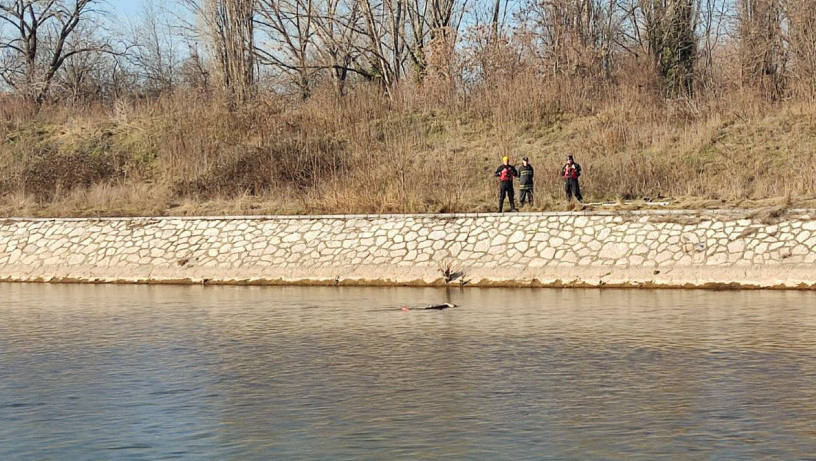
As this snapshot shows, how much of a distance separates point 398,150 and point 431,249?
10639 mm

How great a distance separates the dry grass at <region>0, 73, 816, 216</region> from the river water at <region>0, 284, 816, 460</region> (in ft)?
27.5

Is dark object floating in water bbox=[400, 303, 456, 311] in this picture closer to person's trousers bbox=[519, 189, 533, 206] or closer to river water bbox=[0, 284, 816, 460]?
river water bbox=[0, 284, 816, 460]

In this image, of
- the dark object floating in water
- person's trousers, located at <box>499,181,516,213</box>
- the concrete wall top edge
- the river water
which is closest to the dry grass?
person's trousers, located at <box>499,181,516,213</box>

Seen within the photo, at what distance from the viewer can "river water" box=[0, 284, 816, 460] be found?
912 centimetres

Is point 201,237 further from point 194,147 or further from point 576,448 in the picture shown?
point 576,448

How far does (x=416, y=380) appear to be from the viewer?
1195 centimetres

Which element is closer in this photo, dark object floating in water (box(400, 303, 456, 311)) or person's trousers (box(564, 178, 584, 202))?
dark object floating in water (box(400, 303, 456, 311))

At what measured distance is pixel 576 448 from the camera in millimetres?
8852

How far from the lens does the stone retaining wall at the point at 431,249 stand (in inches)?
846

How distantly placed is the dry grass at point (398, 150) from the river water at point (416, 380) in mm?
8383

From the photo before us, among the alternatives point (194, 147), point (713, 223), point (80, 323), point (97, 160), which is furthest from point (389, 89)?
point (80, 323)

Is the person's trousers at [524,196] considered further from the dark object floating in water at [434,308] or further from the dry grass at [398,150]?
the dark object floating in water at [434,308]

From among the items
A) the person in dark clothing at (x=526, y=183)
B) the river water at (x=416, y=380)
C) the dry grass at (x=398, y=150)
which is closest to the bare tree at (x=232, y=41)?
the dry grass at (x=398, y=150)

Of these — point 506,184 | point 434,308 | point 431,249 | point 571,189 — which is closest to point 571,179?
point 571,189
